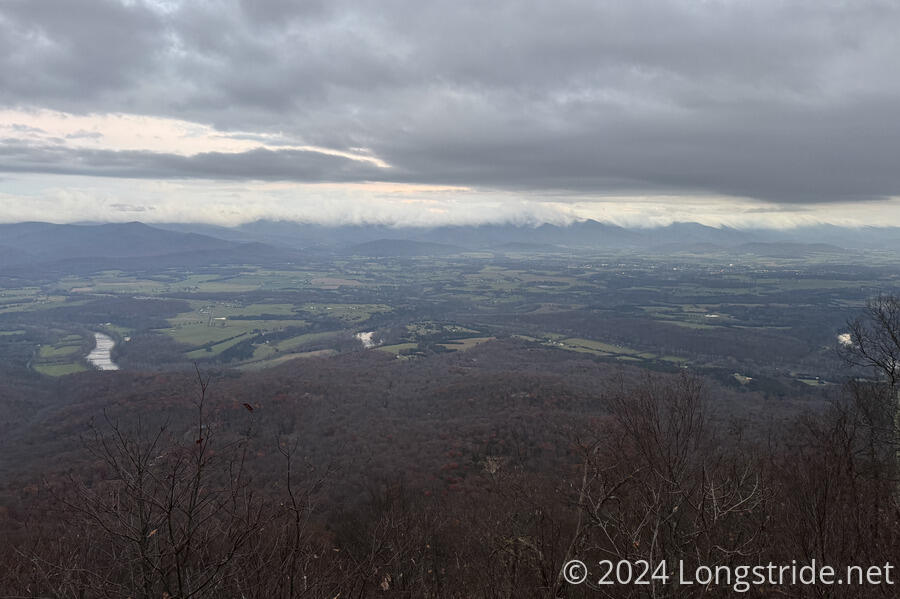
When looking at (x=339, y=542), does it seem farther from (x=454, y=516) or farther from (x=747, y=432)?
(x=747, y=432)

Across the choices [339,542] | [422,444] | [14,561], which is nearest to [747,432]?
[422,444]

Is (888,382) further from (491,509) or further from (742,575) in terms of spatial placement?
(491,509)

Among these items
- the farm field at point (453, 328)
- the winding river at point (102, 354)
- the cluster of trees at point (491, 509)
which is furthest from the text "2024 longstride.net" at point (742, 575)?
the winding river at point (102, 354)

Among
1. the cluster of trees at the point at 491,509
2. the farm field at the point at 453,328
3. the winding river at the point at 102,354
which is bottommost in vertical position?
the winding river at the point at 102,354

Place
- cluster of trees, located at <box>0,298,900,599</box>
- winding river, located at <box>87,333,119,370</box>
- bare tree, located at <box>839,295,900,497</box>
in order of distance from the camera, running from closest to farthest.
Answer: cluster of trees, located at <box>0,298,900,599</box> < bare tree, located at <box>839,295,900,497</box> < winding river, located at <box>87,333,119,370</box>

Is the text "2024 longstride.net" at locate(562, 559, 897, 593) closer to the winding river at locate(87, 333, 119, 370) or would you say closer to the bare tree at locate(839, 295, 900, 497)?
the bare tree at locate(839, 295, 900, 497)

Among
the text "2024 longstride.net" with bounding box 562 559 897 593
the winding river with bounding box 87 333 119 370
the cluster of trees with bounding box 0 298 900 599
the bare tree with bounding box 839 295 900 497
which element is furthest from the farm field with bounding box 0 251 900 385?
the text "2024 longstride.net" with bounding box 562 559 897 593

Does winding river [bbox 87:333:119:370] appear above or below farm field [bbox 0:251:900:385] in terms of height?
below

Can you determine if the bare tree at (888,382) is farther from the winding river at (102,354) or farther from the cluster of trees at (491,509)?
the winding river at (102,354)
